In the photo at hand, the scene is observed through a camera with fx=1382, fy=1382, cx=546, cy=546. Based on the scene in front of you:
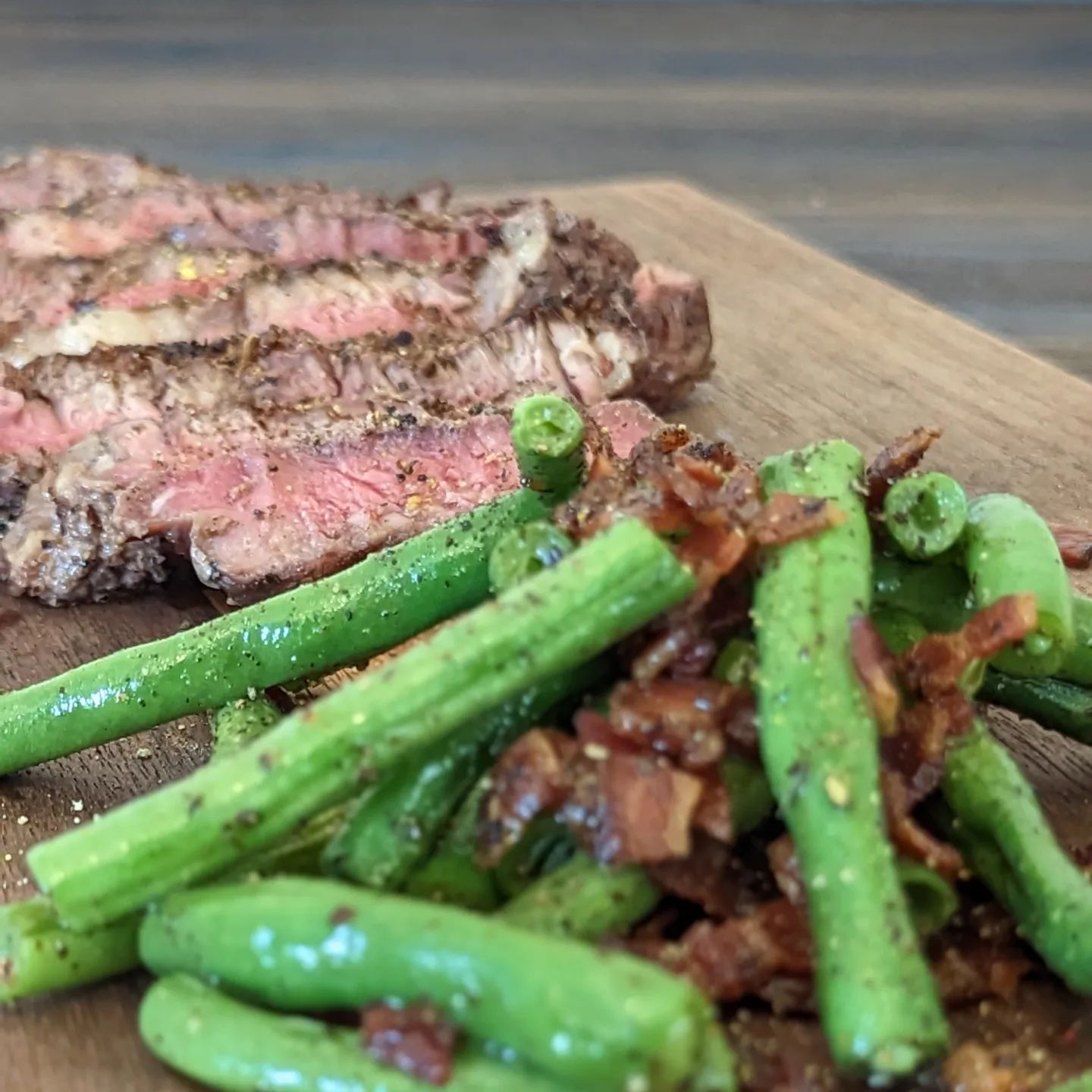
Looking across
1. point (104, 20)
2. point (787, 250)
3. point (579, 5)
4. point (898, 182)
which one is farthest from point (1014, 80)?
point (104, 20)

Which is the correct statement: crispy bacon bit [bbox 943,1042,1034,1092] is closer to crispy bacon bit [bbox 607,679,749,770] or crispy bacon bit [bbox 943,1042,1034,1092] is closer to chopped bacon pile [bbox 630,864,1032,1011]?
chopped bacon pile [bbox 630,864,1032,1011]

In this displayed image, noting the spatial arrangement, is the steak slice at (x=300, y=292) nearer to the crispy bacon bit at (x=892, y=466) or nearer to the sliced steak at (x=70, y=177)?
the sliced steak at (x=70, y=177)

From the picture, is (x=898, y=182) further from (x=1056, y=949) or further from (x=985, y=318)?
(x=1056, y=949)

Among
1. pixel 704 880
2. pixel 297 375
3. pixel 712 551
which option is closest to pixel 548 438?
pixel 712 551

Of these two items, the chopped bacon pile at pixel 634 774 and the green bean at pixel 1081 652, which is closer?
the chopped bacon pile at pixel 634 774

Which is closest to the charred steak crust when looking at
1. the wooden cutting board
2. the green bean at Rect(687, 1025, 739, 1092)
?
the wooden cutting board

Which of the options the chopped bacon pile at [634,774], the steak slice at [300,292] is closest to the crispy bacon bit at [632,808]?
the chopped bacon pile at [634,774]
